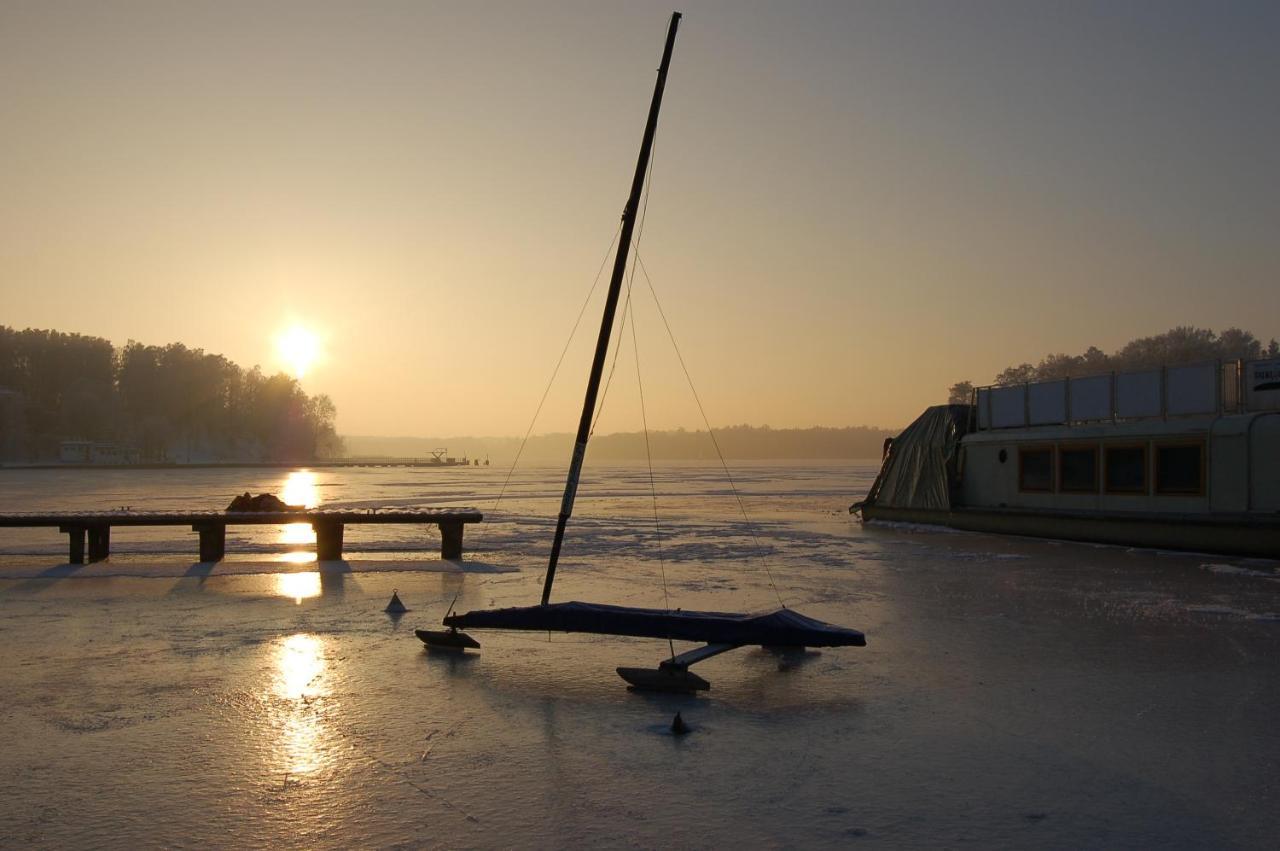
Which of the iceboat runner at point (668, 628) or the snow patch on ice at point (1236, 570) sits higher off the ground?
the iceboat runner at point (668, 628)

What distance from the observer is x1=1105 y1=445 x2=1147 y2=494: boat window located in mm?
22203

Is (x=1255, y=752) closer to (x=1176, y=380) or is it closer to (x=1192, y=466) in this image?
(x=1192, y=466)

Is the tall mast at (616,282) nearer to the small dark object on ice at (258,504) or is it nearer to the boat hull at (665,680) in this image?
the boat hull at (665,680)

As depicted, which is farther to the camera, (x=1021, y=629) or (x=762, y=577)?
(x=762, y=577)

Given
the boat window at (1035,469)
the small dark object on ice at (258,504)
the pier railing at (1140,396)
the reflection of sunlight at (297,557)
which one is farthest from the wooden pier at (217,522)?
the pier railing at (1140,396)

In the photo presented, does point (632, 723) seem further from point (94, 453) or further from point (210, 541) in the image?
point (94, 453)

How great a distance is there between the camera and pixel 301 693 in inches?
324

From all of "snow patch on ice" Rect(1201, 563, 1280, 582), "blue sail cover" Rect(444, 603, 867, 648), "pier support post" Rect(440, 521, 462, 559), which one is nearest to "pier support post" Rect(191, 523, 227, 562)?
"pier support post" Rect(440, 521, 462, 559)

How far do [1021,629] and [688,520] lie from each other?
69.5 feet

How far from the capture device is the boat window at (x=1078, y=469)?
77.2ft

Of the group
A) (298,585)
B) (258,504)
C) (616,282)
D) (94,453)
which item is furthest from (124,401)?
(616,282)

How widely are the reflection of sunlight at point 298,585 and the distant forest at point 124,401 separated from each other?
149315mm

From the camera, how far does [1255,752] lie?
6.60 meters

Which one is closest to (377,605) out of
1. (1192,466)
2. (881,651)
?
(881,651)
